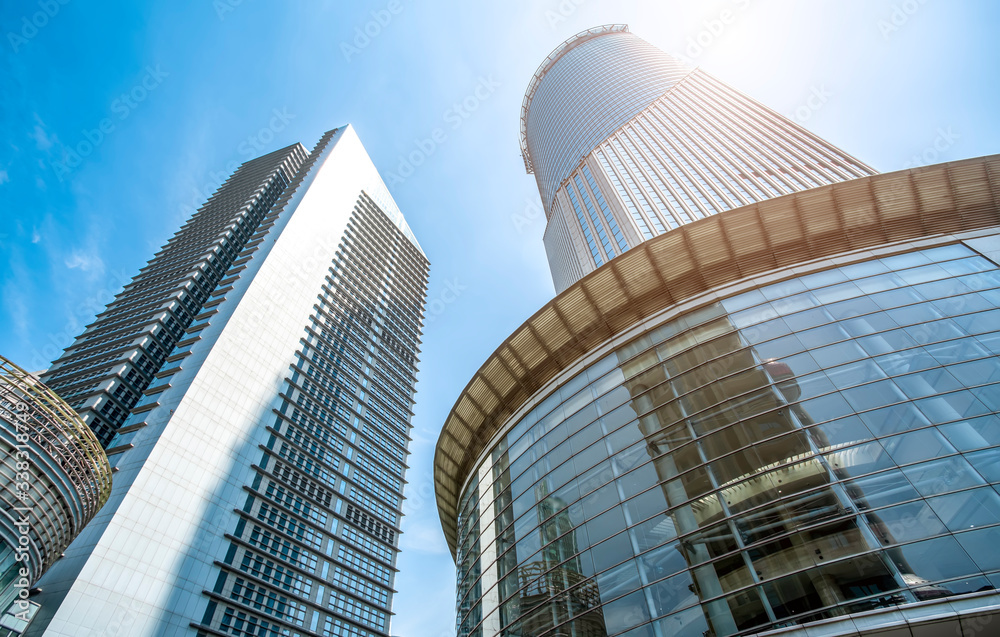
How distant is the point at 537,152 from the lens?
124250mm

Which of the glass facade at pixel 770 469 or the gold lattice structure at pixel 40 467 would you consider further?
the gold lattice structure at pixel 40 467

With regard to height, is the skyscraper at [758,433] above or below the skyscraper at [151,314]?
below

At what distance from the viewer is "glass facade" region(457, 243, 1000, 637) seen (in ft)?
44.6

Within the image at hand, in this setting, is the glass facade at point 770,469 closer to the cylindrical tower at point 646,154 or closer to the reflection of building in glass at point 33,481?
the reflection of building in glass at point 33,481

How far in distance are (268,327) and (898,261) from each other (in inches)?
2402

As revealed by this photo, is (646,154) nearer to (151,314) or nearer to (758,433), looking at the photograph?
(758,433)

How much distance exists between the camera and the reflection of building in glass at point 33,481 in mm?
27281

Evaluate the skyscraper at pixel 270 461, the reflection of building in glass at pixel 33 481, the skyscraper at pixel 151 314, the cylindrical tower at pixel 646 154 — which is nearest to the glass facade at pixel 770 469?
the reflection of building in glass at pixel 33 481

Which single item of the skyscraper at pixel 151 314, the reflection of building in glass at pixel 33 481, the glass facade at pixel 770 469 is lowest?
the glass facade at pixel 770 469

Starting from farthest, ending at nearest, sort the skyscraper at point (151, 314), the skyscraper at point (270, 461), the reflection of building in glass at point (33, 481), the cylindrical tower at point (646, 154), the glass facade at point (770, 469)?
the cylindrical tower at point (646, 154)
the skyscraper at point (151, 314)
the skyscraper at point (270, 461)
the reflection of building in glass at point (33, 481)
the glass facade at point (770, 469)

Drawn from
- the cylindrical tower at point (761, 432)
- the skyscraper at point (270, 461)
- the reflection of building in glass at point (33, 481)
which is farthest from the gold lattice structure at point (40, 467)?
the cylindrical tower at point (761, 432)

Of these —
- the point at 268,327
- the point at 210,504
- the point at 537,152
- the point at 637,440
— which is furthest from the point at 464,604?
the point at 537,152

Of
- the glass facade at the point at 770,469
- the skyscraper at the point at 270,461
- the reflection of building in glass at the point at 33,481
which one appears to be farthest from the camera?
the skyscraper at the point at 270,461

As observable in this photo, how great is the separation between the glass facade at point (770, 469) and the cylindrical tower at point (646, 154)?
36.3 meters
